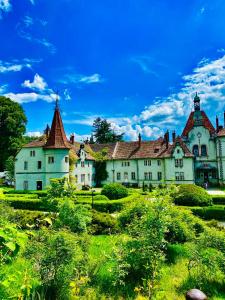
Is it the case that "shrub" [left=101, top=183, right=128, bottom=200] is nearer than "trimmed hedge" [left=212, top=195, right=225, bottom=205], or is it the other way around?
"trimmed hedge" [left=212, top=195, right=225, bottom=205]

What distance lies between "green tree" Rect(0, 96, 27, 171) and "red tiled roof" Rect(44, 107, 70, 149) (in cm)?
1905

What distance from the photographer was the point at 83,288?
705 centimetres

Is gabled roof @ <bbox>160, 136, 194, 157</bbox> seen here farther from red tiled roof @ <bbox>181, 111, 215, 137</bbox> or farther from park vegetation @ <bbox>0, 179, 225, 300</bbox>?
→ park vegetation @ <bbox>0, 179, 225, 300</bbox>

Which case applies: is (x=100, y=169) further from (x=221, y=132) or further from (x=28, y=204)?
(x=28, y=204)

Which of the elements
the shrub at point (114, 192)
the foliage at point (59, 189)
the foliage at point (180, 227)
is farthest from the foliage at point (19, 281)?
the shrub at point (114, 192)

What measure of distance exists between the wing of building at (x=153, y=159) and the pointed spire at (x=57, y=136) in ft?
0.58

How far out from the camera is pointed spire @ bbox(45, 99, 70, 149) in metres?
35.0

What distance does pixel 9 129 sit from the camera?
169ft

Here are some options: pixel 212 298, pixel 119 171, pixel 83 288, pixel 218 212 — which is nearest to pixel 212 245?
pixel 212 298

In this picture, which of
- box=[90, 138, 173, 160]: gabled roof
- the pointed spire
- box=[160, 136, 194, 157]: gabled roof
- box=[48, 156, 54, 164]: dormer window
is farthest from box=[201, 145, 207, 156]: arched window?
box=[48, 156, 54, 164]: dormer window

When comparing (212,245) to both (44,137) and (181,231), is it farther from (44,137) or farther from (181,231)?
(44,137)

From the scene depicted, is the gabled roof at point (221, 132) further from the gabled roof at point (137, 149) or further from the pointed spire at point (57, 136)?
the pointed spire at point (57, 136)

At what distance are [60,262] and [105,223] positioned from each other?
834cm

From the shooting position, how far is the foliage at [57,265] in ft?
22.0
